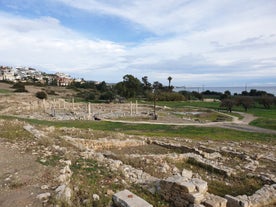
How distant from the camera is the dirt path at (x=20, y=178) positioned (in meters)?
8.18

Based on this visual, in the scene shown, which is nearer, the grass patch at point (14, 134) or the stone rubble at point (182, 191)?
the stone rubble at point (182, 191)

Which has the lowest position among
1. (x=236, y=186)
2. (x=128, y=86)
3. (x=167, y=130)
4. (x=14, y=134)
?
(x=167, y=130)

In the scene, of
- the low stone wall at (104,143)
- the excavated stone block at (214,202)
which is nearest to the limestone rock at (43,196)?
the excavated stone block at (214,202)

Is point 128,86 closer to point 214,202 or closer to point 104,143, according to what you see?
point 104,143

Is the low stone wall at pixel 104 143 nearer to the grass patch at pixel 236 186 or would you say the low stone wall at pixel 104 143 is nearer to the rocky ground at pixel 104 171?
the rocky ground at pixel 104 171

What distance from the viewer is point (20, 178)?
991 centimetres

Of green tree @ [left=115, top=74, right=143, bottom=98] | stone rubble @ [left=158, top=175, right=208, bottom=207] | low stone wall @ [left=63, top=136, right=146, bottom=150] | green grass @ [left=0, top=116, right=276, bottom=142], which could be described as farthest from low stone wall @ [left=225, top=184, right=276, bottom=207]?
green tree @ [left=115, top=74, right=143, bottom=98]

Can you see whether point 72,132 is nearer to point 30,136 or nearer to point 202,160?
point 30,136

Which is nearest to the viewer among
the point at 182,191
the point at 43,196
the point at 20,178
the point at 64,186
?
the point at 43,196

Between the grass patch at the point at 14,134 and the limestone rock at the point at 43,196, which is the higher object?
the grass patch at the point at 14,134

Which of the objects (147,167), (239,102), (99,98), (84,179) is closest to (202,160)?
(147,167)

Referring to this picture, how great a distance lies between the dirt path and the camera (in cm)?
818

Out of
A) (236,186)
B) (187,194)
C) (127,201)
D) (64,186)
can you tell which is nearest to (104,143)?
(236,186)

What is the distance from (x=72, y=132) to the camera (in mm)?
23328
